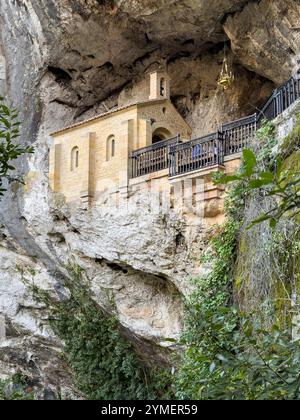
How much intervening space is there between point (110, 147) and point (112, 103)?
108 inches

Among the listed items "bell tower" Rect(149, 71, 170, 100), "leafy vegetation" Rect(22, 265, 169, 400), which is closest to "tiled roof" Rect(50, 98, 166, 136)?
"bell tower" Rect(149, 71, 170, 100)

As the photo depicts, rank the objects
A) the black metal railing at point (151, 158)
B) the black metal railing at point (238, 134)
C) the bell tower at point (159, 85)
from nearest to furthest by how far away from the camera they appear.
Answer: the black metal railing at point (238, 134) → the black metal railing at point (151, 158) → the bell tower at point (159, 85)

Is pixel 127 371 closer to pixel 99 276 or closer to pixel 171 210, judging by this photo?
pixel 99 276

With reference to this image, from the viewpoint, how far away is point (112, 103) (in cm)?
1592

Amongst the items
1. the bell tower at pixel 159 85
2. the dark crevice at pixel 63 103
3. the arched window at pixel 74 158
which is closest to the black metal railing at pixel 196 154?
the bell tower at pixel 159 85

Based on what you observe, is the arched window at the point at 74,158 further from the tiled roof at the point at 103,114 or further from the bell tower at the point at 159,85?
the bell tower at the point at 159,85

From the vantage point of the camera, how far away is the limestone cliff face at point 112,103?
41.3 ft

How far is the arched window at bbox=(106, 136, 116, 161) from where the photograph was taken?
44.0ft

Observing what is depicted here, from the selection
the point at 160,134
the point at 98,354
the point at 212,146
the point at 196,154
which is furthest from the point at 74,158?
the point at 98,354

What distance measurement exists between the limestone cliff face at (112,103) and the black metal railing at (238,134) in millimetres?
1499

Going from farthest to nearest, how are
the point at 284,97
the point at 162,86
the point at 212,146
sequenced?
1. the point at 162,86
2. the point at 212,146
3. the point at 284,97

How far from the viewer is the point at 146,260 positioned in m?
12.5

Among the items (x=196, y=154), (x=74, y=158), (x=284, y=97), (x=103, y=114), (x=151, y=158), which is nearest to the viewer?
(x=284, y=97)

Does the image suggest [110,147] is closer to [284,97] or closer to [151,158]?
[151,158]
